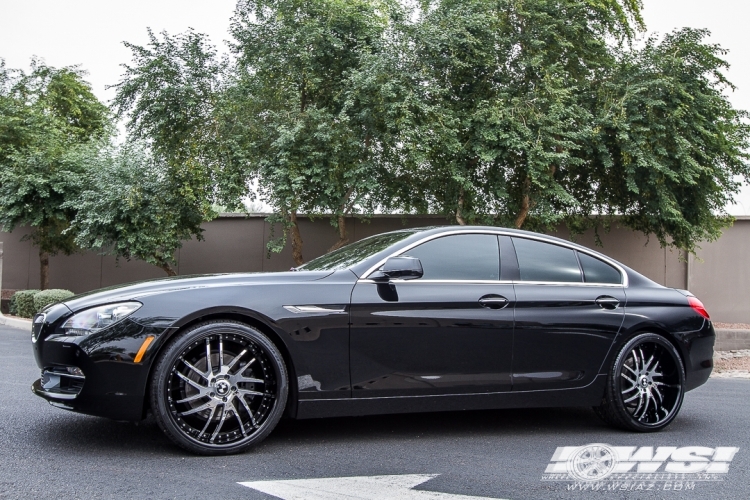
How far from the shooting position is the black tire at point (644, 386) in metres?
5.38

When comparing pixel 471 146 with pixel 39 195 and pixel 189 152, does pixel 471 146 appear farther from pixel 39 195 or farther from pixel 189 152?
pixel 39 195

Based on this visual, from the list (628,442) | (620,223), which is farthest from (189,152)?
(628,442)

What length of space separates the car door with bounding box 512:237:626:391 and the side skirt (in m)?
0.07

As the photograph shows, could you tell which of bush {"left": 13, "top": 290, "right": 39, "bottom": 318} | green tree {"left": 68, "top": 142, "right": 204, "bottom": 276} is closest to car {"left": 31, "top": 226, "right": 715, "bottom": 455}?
green tree {"left": 68, "top": 142, "right": 204, "bottom": 276}

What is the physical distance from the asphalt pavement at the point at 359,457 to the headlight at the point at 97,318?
774 mm

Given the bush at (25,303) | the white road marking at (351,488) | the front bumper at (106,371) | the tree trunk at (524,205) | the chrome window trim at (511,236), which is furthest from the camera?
the bush at (25,303)

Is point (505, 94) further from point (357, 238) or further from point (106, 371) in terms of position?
point (106, 371)

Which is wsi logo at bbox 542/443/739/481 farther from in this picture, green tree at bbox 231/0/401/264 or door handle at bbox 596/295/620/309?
green tree at bbox 231/0/401/264

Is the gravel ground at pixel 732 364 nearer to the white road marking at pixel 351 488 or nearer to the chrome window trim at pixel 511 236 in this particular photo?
the chrome window trim at pixel 511 236

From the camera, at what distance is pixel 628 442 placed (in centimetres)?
516

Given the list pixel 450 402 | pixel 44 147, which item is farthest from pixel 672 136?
pixel 44 147

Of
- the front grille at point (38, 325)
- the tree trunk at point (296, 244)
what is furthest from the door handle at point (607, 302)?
the tree trunk at point (296, 244)

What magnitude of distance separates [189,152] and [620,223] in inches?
420

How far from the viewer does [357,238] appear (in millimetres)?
19016
